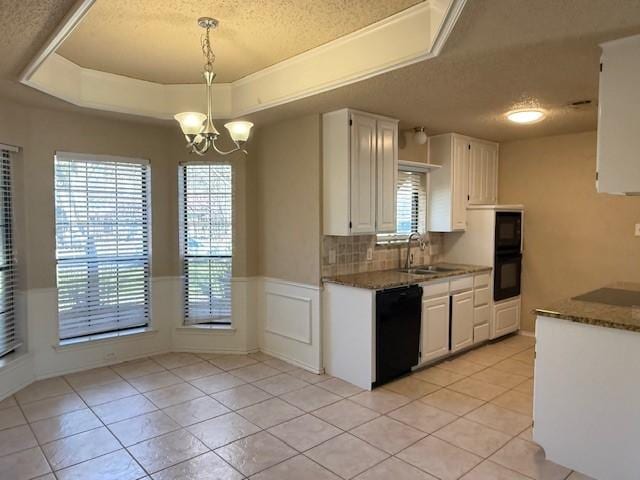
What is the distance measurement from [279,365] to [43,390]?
6.49 ft

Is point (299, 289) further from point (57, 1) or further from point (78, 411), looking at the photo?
point (57, 1)

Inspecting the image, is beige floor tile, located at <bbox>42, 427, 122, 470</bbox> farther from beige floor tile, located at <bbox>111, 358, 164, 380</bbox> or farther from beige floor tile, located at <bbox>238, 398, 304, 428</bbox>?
beige floor tile, located at <bbox>111, 358, 164, 380</bbox>

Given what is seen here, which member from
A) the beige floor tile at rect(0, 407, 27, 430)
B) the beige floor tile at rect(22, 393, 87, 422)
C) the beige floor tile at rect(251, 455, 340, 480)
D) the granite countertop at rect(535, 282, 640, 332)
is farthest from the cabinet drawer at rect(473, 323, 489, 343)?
the beige floor tile at rect(0, 407, 27, 430)

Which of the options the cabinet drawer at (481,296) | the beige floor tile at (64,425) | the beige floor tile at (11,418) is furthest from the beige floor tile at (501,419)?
the beige floor tile at (11,418)

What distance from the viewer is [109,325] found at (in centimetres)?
429

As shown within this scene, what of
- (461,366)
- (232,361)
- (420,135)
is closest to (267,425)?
(232,361)

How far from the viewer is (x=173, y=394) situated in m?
3.54

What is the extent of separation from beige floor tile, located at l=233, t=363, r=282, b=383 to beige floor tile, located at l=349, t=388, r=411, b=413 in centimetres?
88

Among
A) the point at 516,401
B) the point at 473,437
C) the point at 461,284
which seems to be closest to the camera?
the point at 473,437

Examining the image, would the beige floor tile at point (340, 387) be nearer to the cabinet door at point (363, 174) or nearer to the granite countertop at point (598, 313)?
the cabinet door at point (363, 174)

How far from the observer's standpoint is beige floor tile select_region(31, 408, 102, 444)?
2.87m

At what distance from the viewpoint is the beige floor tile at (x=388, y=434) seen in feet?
9.05

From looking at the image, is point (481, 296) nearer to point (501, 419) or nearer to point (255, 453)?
point (501, 419)

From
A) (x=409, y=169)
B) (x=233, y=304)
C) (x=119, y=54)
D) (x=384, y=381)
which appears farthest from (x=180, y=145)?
(x=384, y=381)
